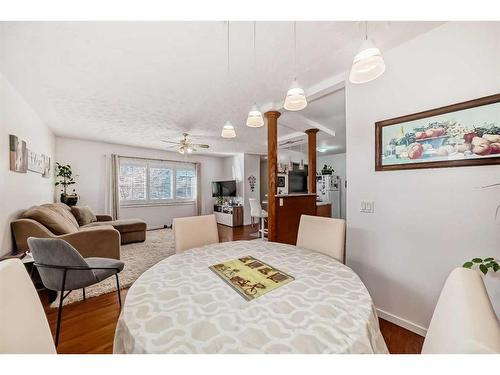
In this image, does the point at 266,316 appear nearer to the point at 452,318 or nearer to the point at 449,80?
the point at 452,318

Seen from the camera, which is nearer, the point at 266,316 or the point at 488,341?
the point at 488,341

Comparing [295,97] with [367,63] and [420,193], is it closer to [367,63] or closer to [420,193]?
[367,63]

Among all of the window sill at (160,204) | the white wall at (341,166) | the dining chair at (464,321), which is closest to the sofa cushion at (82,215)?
the window sill at (160,204)

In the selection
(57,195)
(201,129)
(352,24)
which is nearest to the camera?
(352,24)

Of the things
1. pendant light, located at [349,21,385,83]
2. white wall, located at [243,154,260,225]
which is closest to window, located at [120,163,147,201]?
white wall, located at [243,154,260,225]

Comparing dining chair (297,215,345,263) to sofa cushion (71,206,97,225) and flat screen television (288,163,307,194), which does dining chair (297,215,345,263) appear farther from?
flat screen television (288,163,307,194)

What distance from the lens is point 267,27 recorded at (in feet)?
4.71

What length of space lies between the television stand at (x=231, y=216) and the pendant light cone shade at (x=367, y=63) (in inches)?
208

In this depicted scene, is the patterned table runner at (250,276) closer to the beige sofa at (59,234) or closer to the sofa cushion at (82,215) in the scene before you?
the beige sofa at (59,234)

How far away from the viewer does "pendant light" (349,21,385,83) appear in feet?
3.22

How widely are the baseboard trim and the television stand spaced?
4.65m

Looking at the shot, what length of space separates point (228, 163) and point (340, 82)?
540 cm

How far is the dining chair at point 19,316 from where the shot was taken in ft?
1.88
